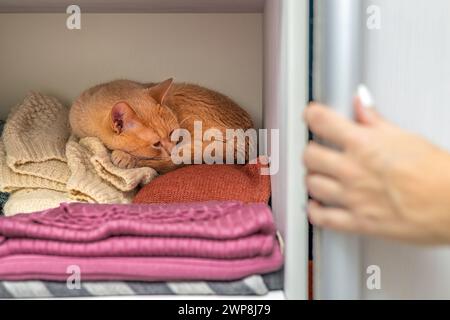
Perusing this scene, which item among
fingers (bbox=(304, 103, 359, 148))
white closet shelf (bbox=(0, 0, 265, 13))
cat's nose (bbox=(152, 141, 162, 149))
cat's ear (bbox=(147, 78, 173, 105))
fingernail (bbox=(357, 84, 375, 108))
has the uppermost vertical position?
white closet shelf (bbox=(0, 0, 265, 13))

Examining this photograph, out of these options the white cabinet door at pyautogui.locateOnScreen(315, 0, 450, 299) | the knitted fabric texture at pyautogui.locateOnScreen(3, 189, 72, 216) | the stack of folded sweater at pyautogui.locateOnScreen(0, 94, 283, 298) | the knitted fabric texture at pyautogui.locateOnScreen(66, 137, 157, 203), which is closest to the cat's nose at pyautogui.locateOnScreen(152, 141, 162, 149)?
the knitted fabric texture at pyautogui.locateOnScreen(66, 137, 157, 203)

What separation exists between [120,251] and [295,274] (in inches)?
A: 7.6

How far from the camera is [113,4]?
43.4 inches

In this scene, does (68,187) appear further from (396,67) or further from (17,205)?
(396,67)

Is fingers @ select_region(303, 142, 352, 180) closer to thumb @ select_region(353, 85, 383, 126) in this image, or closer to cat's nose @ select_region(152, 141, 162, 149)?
thumb @ select_region(353, 85, 383, 126)

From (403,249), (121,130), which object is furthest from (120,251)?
(121,130)

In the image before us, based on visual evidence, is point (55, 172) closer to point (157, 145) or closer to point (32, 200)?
point (32, 200)

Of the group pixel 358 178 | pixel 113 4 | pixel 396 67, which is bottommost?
pixel 358 178

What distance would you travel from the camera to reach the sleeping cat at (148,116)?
1051 millimetres

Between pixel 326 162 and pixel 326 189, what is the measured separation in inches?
1.0

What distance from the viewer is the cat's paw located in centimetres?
99

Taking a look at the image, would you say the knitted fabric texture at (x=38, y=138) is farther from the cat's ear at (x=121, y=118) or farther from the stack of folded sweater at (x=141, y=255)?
the stack of folded sweater at (x=141, y=255)

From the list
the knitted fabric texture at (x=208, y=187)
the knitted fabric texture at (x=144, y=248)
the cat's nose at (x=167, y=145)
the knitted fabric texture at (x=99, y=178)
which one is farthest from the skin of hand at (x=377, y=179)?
the cat's nose at (x=167, y=145)

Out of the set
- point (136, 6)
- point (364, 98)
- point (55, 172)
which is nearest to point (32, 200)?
point (55, 172)
